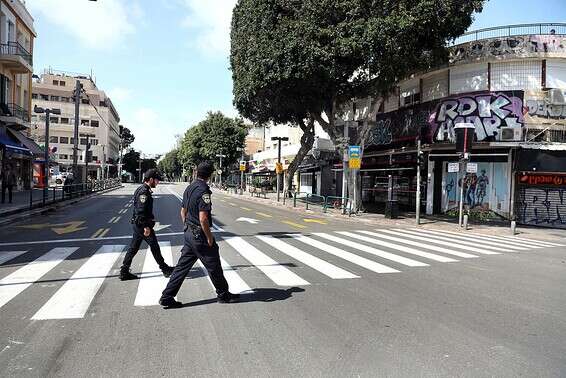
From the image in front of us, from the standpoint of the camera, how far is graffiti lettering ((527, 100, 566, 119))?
70.6 feet

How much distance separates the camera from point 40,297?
21.7ft

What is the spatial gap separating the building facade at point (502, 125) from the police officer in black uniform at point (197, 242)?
1562cm

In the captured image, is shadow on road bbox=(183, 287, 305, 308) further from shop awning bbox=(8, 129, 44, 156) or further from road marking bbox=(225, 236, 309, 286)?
shop awning bbox=(8, 129, 44, 156)

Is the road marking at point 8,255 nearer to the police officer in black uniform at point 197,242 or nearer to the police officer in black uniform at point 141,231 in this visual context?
the police officer in black uniform at point 141,231

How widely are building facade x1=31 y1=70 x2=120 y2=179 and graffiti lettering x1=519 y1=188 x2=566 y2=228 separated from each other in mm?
70372

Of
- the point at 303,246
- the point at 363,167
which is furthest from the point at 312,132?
the point at 303,246

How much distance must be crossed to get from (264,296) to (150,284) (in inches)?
77.2

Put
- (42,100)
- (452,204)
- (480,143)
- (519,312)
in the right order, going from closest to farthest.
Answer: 1. (519,312)
2. (480,143)
3. (452,204)
4. (42,100)

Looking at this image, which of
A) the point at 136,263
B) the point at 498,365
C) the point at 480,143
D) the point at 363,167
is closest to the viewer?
the point at 498,365

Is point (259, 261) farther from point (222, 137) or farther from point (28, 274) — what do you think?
point (222, 137)

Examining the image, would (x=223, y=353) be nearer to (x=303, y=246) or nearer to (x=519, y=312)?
(x=519, y=312)

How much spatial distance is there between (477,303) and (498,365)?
243 centimetres

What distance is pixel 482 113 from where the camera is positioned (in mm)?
22766

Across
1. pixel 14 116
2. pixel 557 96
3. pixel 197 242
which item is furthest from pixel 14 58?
pixel 557 96
